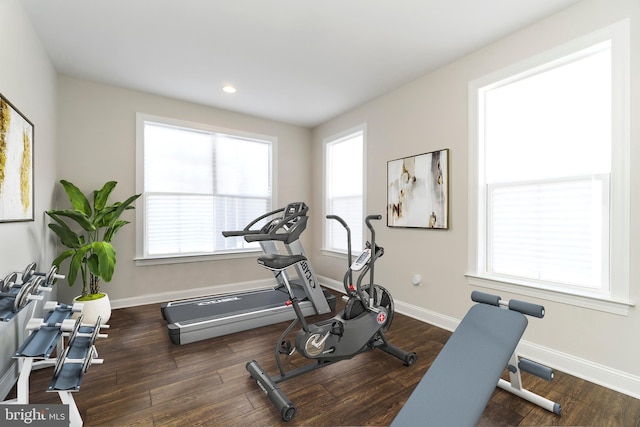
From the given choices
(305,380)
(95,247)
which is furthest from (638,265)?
(95,247)

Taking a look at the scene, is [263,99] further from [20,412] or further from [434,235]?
[20,412]

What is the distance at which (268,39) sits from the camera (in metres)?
2.67

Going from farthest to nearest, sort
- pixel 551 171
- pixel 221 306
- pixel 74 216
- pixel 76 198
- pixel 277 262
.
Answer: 1. pixel 221 306
2. pixel 76 198
3. pixel 74 216
4. pixel 551 171
5. pixel 277 262

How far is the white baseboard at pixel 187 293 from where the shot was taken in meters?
3.73

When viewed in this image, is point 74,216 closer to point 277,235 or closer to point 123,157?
point 123,157

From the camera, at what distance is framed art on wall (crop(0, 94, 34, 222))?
1.86 m

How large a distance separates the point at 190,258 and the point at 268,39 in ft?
9.88

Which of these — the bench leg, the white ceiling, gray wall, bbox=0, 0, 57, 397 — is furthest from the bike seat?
the white ceiling

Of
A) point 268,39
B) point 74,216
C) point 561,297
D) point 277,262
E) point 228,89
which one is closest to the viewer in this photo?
point 277,262

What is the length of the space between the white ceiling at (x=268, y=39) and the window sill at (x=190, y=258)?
222 centimetres

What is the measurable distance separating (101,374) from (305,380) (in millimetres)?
1550

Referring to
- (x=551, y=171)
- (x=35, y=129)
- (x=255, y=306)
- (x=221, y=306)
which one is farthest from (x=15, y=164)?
(x=551, y=171)

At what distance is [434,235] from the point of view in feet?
10.5

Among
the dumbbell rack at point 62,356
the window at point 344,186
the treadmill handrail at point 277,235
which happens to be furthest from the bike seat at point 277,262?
the window at point 344,186
